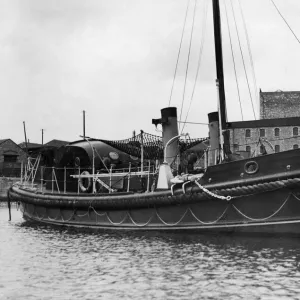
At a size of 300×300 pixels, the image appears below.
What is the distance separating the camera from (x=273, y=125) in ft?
184

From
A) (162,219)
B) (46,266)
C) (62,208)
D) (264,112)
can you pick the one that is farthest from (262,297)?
(264,112)

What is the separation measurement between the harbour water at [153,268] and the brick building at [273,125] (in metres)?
41.7

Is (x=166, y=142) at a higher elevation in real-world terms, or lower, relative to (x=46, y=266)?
higher

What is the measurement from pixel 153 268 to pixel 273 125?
4917 cm

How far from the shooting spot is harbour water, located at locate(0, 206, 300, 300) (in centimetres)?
765

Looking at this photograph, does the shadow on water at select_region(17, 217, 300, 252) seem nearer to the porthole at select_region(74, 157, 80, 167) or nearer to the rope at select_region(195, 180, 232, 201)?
the rope at select_region(195, 180, 232, 201)

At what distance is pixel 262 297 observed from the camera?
7.14 meters

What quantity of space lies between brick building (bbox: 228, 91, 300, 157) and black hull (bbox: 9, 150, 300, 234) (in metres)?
38.9

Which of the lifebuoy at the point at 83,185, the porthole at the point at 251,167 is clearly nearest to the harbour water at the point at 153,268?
the porthole at the point at 251,167

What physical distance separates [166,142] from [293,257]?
7116 mm

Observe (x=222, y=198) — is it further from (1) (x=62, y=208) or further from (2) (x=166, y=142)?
(1) (x=62, y=208)

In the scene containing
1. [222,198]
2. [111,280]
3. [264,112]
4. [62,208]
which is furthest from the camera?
[264,112]

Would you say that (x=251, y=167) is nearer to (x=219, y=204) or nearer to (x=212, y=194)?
(x=212, y=194)

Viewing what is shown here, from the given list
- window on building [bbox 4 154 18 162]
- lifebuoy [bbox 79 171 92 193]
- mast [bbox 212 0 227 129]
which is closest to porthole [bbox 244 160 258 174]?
mast [bbox 212 0 227 129]
